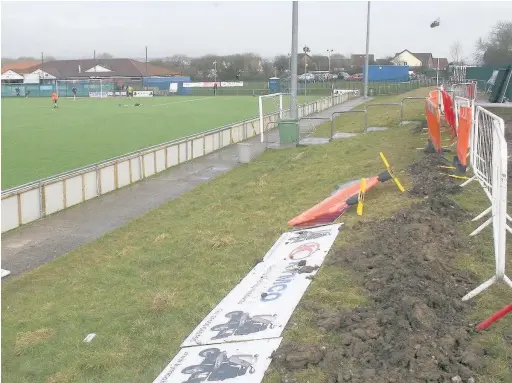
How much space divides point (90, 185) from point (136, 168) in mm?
2244

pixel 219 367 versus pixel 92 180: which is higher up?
pixel 92 180

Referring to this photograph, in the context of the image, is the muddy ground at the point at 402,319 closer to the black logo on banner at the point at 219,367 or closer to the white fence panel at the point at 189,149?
the black logo on banner at the point at 219,367

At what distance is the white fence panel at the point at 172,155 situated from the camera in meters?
17.8

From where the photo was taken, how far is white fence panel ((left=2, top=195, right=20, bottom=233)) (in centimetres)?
1094

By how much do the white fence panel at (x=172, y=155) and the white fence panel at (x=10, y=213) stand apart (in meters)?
6.85

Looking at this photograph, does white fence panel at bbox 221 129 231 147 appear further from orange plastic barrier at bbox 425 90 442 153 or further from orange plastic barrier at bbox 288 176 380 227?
orange plastic barrier at bbox 288 176 380 227

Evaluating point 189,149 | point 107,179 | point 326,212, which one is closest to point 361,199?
point 326,212

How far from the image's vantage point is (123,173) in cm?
1499

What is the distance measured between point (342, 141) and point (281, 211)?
10083mm

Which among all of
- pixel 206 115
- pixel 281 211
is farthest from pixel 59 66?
pixel 281 211

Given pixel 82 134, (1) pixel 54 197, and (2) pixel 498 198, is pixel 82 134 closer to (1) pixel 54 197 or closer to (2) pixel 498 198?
(1) pixel 54 197

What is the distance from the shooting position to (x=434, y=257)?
668cm

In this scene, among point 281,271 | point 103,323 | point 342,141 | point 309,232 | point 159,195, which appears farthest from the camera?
point 342,141

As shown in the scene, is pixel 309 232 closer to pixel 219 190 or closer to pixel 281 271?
pixel 281 271
